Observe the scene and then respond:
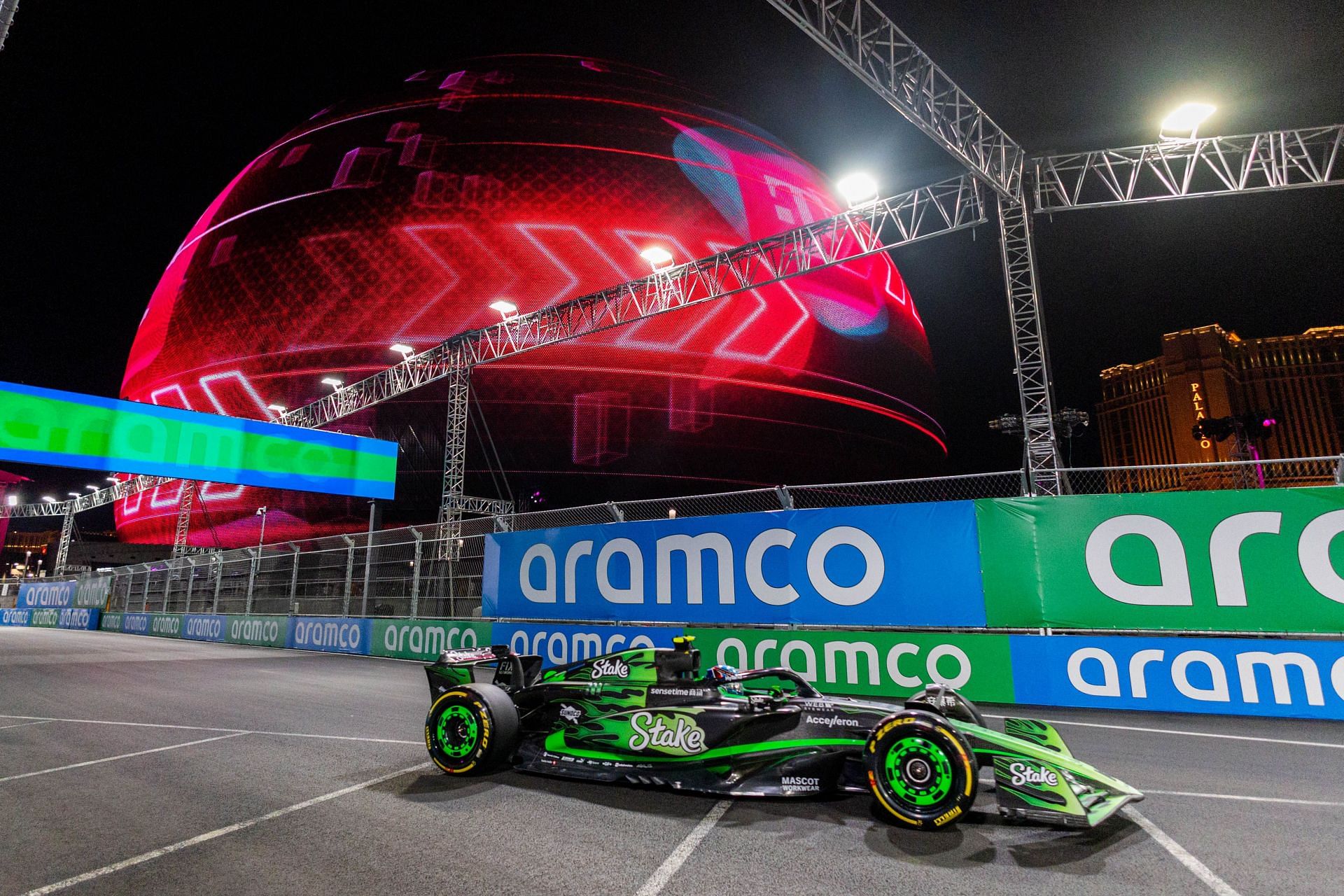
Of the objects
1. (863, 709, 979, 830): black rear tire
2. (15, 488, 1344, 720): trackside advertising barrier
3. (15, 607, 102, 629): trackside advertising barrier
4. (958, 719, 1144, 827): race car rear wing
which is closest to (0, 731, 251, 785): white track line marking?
(15, 488, 1344, 720): trackside advertising barrier

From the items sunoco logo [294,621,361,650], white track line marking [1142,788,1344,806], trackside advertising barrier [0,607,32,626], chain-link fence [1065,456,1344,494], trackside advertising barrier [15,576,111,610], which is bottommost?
white track line marking [1142,788,1344,806]

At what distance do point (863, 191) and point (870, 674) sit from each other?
1100cm

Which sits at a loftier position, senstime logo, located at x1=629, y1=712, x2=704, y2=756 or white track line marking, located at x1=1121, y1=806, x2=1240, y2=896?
senstime logo, located at x1=629, y1=712, x2=704, y2=756

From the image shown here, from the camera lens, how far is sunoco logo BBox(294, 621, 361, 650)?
16.0m

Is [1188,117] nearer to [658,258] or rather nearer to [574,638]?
[658,258]

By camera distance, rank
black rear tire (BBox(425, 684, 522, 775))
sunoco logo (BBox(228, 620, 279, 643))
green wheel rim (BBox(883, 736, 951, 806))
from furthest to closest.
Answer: sunoco logo (BBox(228, 620, 279, 643)), black rear tire (BBox(425, 684, 522, 775)), green wheel rim (BBox(883, 736, 951, 806))

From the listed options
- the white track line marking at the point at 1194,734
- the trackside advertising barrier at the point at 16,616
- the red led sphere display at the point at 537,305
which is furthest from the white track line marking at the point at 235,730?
the trackside advertising barrier at the point at 16,616

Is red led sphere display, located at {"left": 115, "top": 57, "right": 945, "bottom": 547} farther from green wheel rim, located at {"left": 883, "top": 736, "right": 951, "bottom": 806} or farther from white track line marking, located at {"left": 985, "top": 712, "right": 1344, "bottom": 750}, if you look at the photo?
green wheel rim, located at {"left": 883, "top": 736, "right": 951, "bottom": 806}

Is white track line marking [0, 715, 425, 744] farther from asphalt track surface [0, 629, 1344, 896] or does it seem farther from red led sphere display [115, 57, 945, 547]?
red led sphere display [115, 57, 945, 547]

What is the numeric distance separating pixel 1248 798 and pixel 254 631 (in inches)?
835

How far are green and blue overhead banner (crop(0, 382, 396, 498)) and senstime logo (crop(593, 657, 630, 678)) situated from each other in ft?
66.7

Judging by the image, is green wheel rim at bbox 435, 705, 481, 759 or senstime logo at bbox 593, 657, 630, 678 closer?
green wheel rim at bbox 435, 705, 481, 759

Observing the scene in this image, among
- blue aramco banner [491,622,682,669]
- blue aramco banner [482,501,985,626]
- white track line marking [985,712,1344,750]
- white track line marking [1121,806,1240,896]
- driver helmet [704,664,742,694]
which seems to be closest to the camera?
white track line marking [1121,806,1240,896]

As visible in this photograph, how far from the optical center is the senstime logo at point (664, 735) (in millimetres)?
4848
